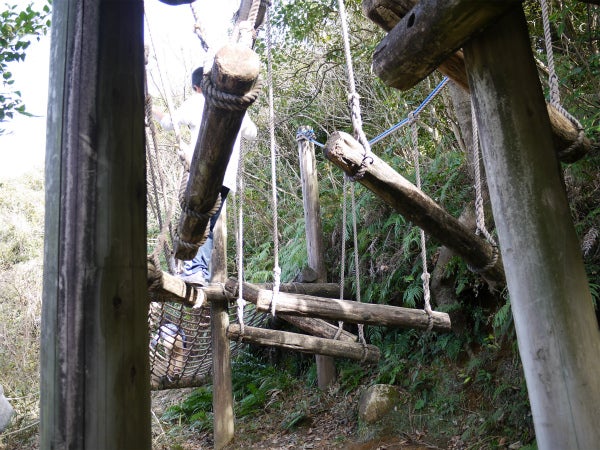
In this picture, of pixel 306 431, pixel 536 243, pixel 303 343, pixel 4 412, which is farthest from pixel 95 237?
pixel 4 412

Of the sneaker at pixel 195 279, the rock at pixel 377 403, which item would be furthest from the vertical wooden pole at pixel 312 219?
the sneaker at pixel 195 279

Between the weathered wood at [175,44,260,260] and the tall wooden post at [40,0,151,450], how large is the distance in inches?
20.2

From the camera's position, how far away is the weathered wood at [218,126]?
176 cm

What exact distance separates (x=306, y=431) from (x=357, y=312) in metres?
1.70

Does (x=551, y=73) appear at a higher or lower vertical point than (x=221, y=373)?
higher

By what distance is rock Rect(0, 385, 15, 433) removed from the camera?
19.7ft

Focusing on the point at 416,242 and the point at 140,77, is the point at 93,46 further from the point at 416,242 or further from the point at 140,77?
the point at 416,242

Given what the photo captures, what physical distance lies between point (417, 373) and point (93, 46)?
3.90 m

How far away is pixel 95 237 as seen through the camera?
1140 millimetres

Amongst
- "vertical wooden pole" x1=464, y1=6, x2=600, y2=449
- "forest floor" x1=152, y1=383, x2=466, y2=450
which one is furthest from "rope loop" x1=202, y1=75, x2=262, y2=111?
"forest floor" x1=152, y1=383, x2=466, y2=450

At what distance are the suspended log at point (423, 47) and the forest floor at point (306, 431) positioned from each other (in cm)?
239

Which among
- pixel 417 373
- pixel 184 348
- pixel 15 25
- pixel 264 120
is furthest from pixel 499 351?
pixel 264 120

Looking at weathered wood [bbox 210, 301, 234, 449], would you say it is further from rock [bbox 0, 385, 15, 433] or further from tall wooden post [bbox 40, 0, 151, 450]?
tall wooden post [bbox 40, 0, 151, 450]

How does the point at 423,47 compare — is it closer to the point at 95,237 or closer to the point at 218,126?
the point at 218,126
